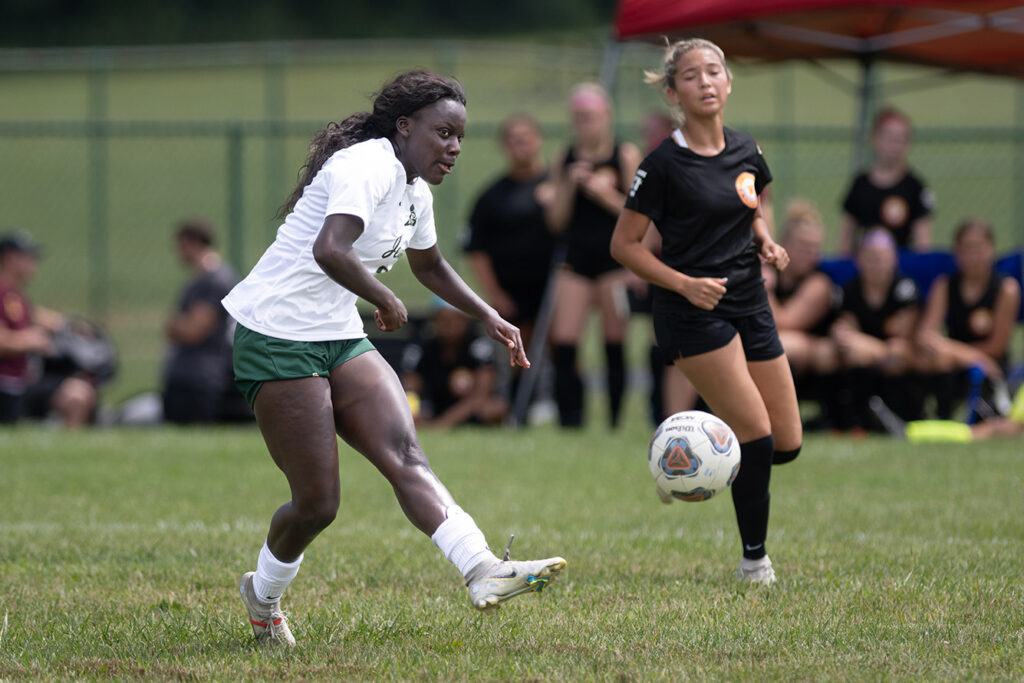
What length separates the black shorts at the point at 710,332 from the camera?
5.51 m

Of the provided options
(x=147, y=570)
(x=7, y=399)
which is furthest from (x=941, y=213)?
(x=147, y=570)

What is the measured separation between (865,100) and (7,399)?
839 cm

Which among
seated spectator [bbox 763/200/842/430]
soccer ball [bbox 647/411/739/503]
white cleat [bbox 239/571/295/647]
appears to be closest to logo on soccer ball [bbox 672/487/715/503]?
soccer ball [bbox 647/411/739/503]

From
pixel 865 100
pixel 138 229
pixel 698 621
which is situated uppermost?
pixel 865 100

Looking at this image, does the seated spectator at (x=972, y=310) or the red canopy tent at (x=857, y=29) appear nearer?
the red canopy tent at (x=857, y=29)

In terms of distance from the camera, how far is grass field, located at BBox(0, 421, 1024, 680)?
432 cm

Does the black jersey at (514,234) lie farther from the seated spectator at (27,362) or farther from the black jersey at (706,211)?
the black jersey at (706,211)

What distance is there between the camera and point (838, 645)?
174 inches

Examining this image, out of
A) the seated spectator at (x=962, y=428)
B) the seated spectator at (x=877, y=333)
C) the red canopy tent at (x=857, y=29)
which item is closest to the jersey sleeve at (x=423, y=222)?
the red canopy tent at (x=857, y=29)

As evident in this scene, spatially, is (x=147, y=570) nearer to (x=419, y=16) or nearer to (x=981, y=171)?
(x=981, y=171)

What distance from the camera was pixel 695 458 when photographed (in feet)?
17.2

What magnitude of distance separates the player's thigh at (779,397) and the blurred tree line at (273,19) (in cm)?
3999

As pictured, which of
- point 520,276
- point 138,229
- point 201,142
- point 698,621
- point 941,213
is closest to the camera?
point 698,621

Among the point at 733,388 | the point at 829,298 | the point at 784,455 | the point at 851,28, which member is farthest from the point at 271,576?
the point at 851,28
